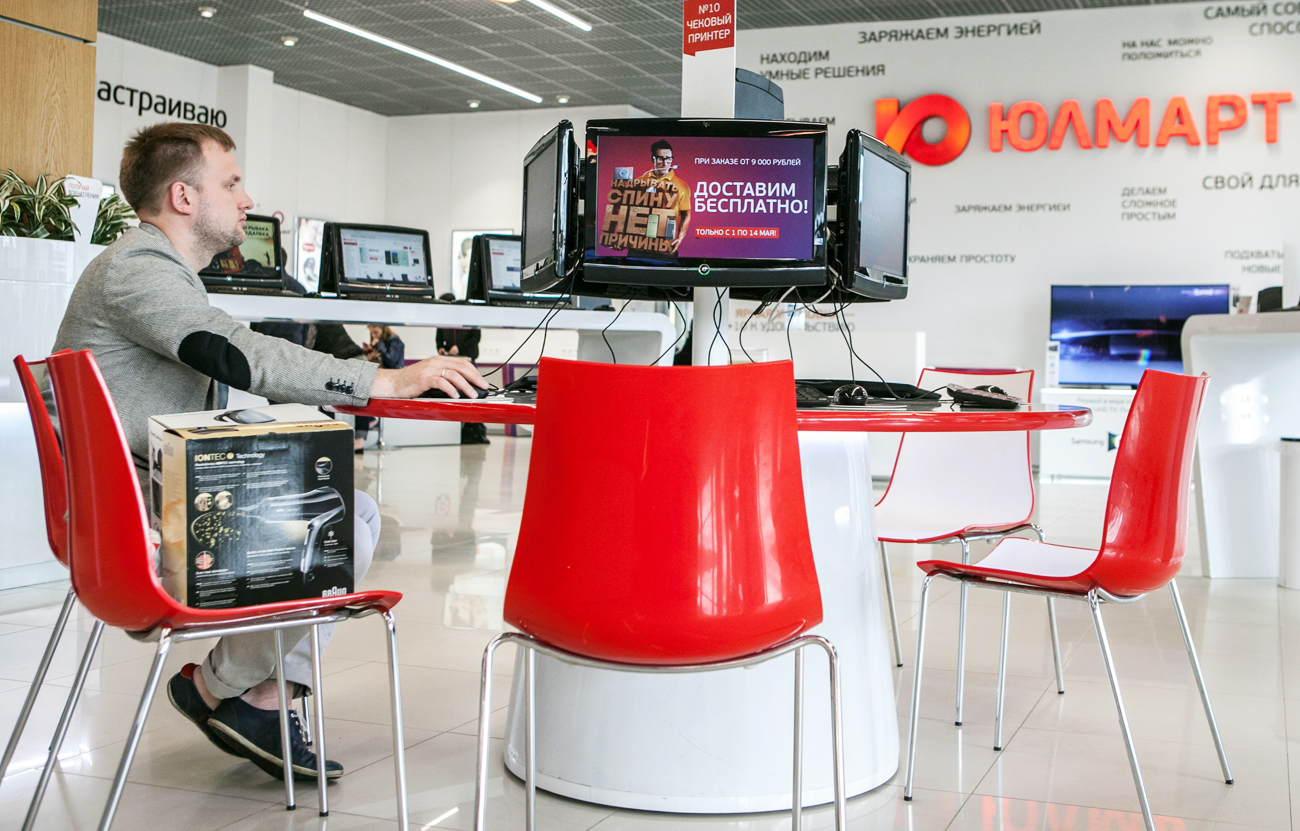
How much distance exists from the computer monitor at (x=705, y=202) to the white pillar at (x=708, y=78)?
0.28 metres

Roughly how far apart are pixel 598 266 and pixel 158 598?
3.50 feet

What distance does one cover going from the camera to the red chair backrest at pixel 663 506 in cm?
144

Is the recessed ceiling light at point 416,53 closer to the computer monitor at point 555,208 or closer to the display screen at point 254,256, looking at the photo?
the display screen at point 254,256

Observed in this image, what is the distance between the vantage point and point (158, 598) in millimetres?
1500

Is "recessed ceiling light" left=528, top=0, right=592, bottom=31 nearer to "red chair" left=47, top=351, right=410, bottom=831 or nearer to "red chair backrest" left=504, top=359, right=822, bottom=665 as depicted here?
"red chair" left=47, top=351, right=410, bottom=831

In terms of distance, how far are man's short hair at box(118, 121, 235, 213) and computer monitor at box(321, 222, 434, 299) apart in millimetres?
2859

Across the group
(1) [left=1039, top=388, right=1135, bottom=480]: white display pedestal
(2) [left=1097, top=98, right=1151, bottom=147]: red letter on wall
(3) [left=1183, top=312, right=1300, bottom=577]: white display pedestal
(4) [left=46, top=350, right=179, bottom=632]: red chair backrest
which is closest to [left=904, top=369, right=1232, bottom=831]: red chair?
(4) [left=46, top=350, right=179, bottom=632]: red chair backrest

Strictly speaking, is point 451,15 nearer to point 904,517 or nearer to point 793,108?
point 793,108

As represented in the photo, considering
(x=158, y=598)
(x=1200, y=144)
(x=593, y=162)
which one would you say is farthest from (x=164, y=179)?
(x=1200, y=144)

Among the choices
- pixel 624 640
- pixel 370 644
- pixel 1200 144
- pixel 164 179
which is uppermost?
pixel 1200 144

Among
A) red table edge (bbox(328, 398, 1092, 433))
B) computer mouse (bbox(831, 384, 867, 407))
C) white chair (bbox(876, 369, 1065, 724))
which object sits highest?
computer mouse (bbox(831, 384, 867, 407))

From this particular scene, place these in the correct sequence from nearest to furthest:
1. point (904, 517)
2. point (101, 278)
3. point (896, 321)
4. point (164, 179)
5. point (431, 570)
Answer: point (101, 278)
point (164, 179)
point (904, 517)
point (431, 570)
point (896, 321)

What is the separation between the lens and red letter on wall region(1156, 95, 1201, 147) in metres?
7.87

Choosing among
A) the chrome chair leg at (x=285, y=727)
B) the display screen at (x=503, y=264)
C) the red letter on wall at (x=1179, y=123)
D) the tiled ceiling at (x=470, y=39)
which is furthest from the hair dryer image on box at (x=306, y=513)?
the red letter on wall at (x=1179, y=123)
